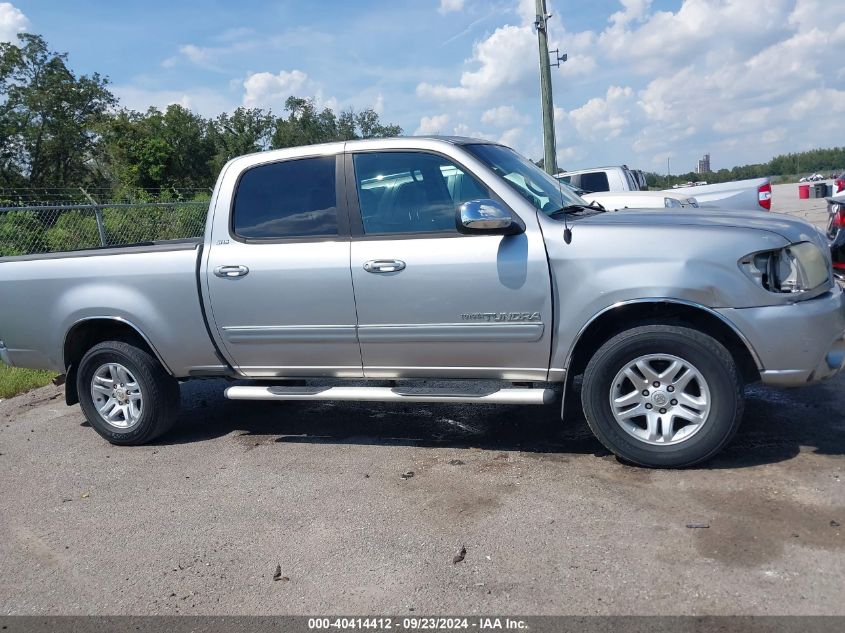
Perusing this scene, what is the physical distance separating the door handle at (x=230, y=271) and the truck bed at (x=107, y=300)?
21 centimetres

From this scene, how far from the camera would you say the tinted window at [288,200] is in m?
5.02

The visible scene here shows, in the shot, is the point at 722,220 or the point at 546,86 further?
the point at 546,86

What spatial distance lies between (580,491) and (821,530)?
3.88 feet

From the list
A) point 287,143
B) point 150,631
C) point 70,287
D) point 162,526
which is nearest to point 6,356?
point 70,287

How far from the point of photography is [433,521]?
398 cm

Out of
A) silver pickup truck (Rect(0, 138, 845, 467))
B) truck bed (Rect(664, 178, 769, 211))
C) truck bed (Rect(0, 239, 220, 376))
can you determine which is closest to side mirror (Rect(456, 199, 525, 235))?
silver pickup truck (Rect(0, 138, 845, 467))

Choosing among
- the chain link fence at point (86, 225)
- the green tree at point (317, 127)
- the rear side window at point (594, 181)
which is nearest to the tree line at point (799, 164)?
the green tree at point (317, 127)

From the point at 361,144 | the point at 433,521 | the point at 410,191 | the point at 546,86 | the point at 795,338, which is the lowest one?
the point at 433,521

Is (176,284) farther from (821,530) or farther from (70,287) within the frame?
(821,530)

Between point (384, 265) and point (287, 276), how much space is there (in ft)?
2.28

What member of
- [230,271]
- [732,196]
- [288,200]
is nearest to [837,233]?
Result: [288,200]

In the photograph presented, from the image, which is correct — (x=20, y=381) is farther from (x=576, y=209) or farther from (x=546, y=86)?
(x=546, y=86)

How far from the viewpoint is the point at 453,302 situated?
458 centimetres

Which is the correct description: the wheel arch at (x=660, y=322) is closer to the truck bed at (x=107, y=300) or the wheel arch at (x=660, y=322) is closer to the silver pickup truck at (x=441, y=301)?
the silver pickup truck at (x=441, y=301)
